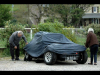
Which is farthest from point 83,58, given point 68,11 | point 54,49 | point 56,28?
point 68,11

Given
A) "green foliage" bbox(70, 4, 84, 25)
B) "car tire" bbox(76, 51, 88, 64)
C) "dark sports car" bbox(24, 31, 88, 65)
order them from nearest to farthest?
"dark sports car" bbox(24, 31, 88, 65) → "car tire" bbox(76, 51, 88, 64) → "green foliage" bbox(70, 4, 84, 25)

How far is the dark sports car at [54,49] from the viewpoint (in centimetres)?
1073

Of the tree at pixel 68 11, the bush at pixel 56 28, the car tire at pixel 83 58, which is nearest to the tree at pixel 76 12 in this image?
the tree at pixel 68 11

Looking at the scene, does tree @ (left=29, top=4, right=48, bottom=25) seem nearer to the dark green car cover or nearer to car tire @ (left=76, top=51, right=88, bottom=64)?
the dark green car cover

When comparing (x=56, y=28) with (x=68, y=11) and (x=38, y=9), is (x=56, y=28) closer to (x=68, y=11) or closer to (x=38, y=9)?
(x=68, y=11)

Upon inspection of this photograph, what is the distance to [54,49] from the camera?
10.7 m

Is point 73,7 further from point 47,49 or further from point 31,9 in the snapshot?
point 47,49

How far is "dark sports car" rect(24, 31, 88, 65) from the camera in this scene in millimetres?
10734

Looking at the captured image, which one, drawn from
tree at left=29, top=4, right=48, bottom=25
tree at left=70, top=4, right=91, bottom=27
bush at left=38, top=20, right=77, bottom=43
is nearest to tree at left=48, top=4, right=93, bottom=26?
tree at left=70, top=4, right=91, bottom=27

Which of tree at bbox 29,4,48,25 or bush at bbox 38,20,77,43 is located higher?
tree at bbox 29,4,48,25

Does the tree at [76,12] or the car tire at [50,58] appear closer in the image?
the car tire at [50,58]

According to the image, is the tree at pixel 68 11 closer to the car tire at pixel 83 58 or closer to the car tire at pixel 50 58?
the car tire at pixel 83 58

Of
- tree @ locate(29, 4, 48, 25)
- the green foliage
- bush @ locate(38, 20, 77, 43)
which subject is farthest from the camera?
tree @ locate(29, 4, 48, 25)

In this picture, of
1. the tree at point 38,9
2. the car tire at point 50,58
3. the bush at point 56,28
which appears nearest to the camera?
the car tire at point 50,58
